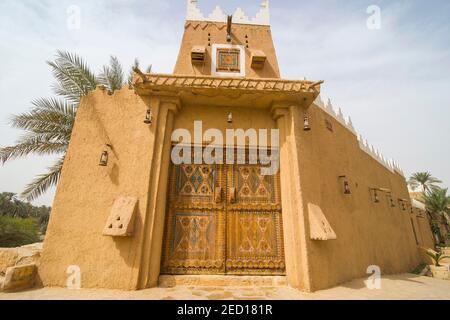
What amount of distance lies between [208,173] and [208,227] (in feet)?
3.90

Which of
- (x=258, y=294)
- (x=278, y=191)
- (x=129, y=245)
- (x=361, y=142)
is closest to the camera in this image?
(x=258, y=294)

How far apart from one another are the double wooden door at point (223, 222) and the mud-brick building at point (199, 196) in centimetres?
2

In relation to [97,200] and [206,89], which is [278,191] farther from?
[97,200]

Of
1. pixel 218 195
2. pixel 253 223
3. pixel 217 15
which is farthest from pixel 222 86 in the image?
pixel 217 15

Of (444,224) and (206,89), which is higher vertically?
(206,89)

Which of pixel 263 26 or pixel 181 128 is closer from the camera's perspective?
pixel 181 128

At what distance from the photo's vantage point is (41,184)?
274 inches

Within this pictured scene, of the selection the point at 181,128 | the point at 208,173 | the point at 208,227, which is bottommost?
the point at 208,227

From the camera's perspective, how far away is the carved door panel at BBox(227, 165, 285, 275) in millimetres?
4164

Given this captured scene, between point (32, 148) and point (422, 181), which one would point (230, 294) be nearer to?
point (32, 148)

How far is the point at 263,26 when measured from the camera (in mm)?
6695

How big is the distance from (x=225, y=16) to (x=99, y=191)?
631 cm
